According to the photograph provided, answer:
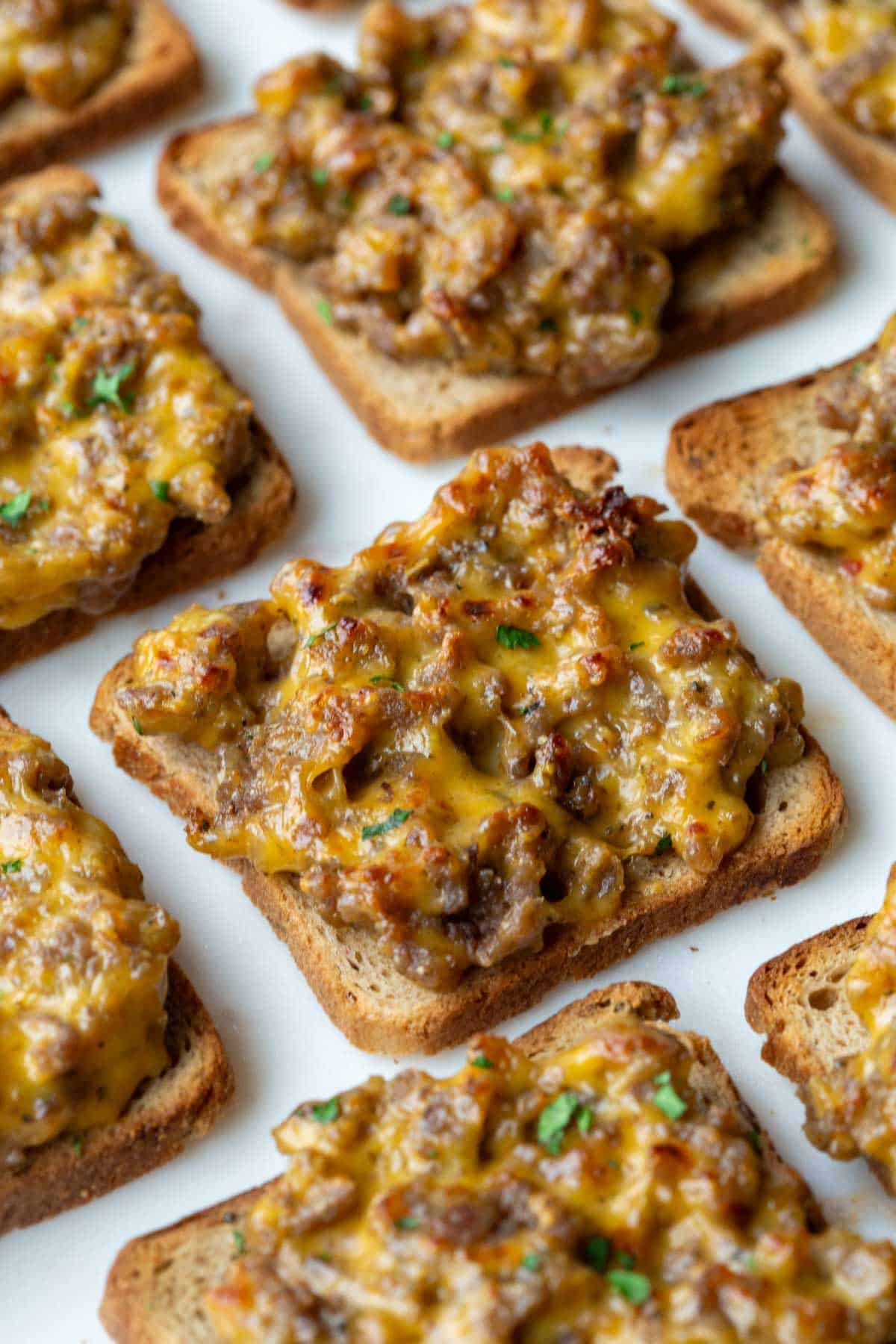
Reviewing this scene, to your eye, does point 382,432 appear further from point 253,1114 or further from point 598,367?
point 253,1114

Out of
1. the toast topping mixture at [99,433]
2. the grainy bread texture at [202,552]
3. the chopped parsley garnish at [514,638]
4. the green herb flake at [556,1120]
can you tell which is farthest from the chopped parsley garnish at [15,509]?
the green herb flake at [556,1120]

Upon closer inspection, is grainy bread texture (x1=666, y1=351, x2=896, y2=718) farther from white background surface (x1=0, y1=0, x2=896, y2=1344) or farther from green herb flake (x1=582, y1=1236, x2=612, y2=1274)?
green herb flake (x1=582, y1=1236, x2=612, y2=1274)

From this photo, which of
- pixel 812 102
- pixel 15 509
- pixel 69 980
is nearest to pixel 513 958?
pixel 69 980

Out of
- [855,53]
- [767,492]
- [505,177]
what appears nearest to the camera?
[767,492]

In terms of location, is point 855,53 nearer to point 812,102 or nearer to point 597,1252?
point 812,102

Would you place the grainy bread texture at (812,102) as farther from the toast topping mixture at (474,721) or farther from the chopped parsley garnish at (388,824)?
the chopped parsley garnish at (388,824)

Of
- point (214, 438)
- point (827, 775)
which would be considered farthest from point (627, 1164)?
point (214, 438)
